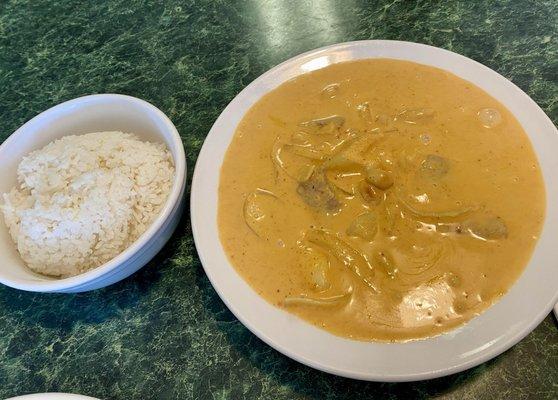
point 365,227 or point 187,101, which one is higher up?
point 365,227

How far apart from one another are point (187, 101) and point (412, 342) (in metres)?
1.41

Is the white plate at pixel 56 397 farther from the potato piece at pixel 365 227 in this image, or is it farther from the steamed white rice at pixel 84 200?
Result: the potato piece at pixel 365 227

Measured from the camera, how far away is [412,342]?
1257 millimetres

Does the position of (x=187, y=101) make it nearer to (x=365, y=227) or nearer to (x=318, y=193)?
(x=318, y=193)

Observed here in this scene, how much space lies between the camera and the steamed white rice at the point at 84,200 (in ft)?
5.11

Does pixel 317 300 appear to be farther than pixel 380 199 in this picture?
No

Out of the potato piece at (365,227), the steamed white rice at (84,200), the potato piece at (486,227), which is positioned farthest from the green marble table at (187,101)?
the potato piece at (365,227)

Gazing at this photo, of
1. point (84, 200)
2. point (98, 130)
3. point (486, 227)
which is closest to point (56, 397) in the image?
point (84, 200)

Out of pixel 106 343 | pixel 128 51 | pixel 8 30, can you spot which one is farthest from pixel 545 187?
pixel 8 30

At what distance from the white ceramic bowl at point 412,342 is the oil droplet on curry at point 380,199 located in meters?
0.03

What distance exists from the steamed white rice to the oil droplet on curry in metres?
0.27

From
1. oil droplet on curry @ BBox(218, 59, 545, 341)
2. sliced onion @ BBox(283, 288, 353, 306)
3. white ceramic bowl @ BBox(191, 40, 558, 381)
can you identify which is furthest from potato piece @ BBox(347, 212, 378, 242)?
white ceramic bowl @ BBox(191, 40, 558, 381)

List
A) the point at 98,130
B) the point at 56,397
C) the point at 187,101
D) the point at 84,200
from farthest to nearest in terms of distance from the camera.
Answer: the point at 187,101 < the point at 98,130 < the point at 84,200 < the point at 56,397

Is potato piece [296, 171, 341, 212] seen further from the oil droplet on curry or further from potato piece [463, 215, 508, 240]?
potato piece [463, 215, 508, 240]
